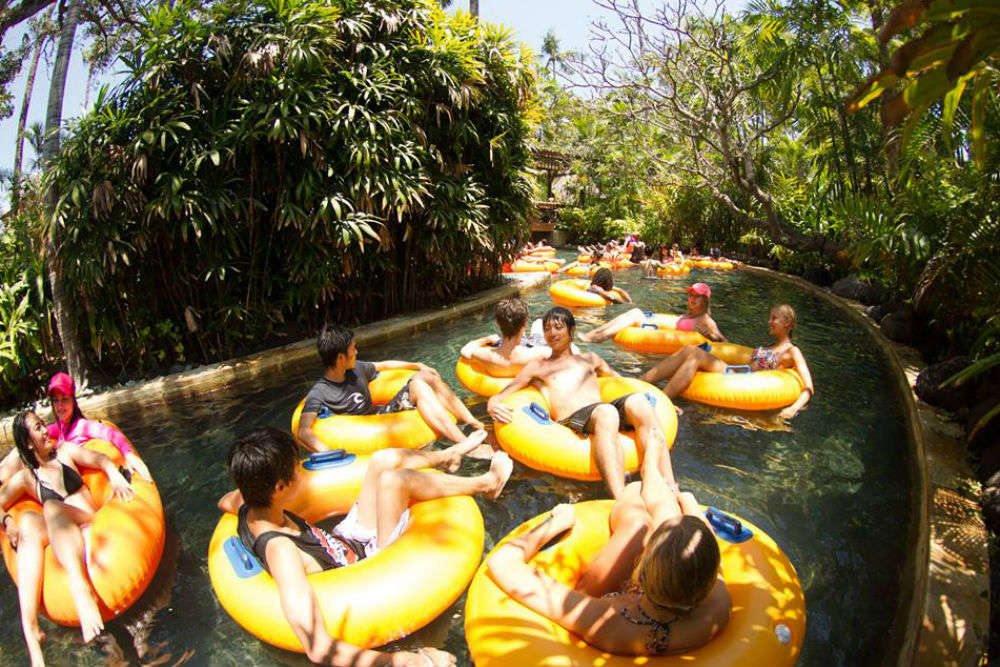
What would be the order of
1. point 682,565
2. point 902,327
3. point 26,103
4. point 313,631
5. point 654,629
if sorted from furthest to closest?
point 26,103
point 902,327
point 313,631
point 654,629
point 682,565

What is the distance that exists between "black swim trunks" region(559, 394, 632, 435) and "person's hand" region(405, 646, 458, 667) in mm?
1760

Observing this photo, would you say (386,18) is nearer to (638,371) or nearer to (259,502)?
(638,371)

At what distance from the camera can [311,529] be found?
273cm

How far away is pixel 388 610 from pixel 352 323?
6045mm

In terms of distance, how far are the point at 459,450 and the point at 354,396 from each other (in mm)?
1035

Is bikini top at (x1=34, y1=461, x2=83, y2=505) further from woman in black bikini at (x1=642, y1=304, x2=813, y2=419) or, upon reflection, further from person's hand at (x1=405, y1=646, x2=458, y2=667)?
woman in black bikini at (x1=642, y1=304, x2=813, y2=419)

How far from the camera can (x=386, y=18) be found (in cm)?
728

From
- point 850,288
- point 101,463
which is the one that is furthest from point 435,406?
point 850,288

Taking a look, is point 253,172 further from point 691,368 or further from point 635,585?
point 635,585

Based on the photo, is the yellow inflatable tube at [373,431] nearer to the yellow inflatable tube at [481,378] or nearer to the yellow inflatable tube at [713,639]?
the yellow inflatable tube at [481,378]

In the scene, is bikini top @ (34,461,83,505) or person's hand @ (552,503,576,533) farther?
bikini top @ (34,461,83,505)

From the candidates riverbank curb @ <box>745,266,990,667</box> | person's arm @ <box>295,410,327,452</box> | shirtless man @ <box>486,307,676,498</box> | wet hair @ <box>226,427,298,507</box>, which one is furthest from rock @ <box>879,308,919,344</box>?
wet hair @ <box>226,427,298,507</box>

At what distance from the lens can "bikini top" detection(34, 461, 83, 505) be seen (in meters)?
Answer: 2.97

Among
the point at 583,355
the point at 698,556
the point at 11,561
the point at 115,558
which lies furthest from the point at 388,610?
the point at 583,355
